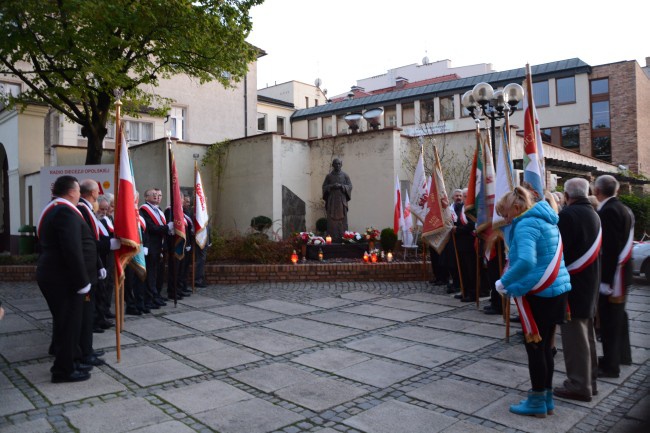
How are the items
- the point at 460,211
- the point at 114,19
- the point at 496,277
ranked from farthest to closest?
1. the point at 114,19
2. the point at 460,211
3. the point at 496,277

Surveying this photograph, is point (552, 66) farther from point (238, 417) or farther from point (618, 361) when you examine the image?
point (238, 417)

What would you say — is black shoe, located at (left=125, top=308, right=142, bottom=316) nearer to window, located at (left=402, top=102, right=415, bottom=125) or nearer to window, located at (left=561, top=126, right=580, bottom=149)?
window, located at (left=402, top=102, right=415, bottom=125)

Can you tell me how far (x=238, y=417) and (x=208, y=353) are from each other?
1.99 metres

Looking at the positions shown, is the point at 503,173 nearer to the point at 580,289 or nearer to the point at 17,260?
the point at 580,289

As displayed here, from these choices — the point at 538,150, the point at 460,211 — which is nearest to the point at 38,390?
the point at 538,150

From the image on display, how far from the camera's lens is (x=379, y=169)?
54.3 ft

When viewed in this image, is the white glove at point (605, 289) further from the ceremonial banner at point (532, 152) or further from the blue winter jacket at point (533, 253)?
the blue winter jacket at point (533, 253)

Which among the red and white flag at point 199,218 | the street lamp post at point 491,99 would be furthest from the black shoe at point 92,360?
the street lamp post at point 491,99

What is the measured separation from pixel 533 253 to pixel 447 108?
3264 centimetres

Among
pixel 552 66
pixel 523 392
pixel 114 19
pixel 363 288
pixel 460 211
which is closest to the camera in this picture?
pixel 523 392

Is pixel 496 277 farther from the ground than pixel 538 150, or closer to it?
closer to it

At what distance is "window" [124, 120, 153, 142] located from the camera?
23230mm

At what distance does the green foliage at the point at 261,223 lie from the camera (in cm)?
1631

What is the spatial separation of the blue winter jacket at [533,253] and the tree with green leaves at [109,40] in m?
10.5
